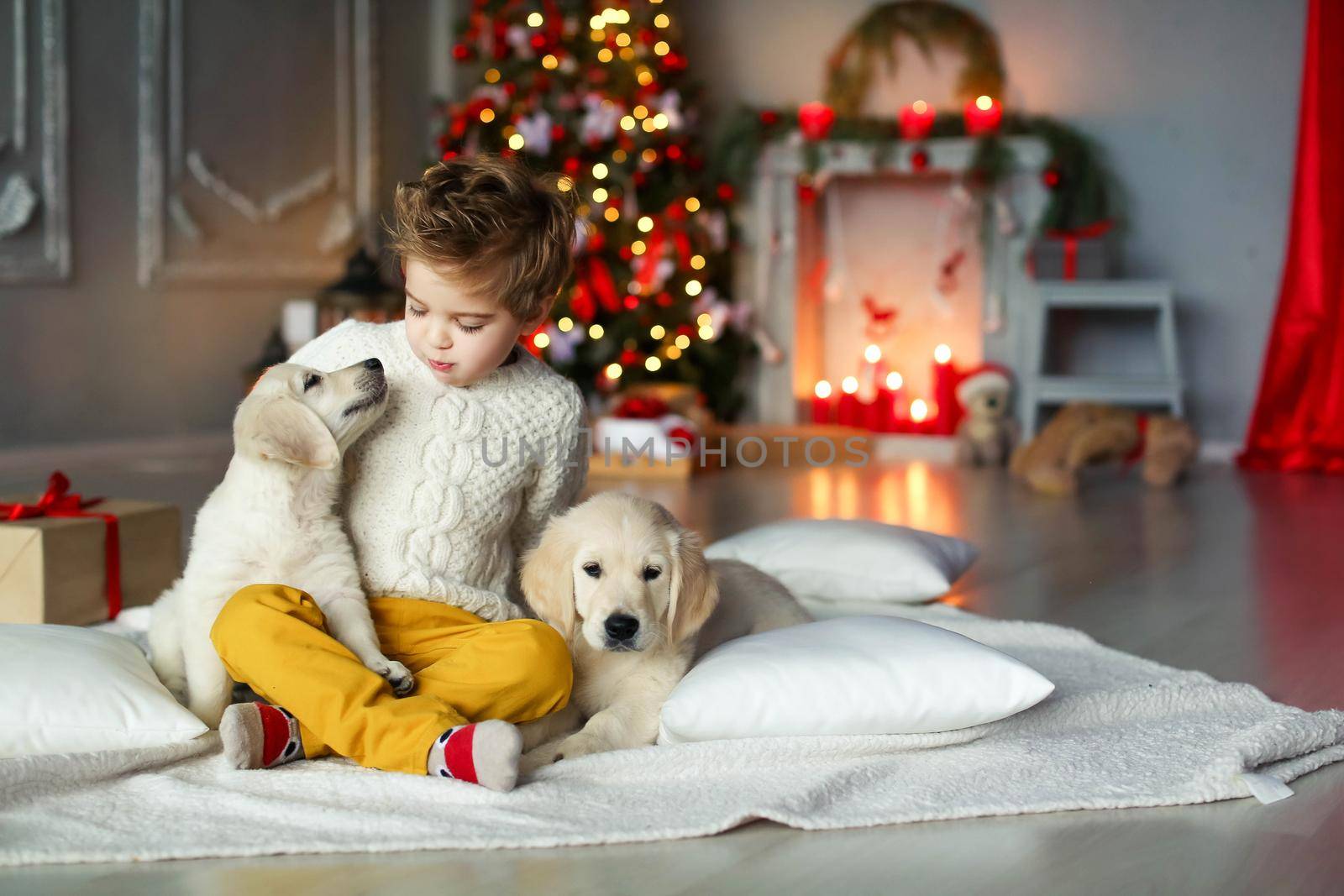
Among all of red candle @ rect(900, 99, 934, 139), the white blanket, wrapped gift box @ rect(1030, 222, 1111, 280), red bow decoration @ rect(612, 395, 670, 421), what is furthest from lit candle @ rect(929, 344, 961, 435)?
the white blanket

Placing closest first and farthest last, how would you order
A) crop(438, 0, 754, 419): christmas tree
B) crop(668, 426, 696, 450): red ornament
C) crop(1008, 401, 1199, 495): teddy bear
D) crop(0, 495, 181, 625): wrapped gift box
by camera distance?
1. crop(0, 495, 181, 625): wrapped gift box
2. crop(1008, 401, 1199, 495): teddy bear
3. crop(668, 426, 696, 450): red ornament
4. crop(438, 0, 754, 419): christmas tree

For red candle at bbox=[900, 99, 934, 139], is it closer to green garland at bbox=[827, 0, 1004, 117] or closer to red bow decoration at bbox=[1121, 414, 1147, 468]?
green garland at bbox=[827, 0, 1004, 117]

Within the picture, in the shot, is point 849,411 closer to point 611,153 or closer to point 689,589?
point 611,153

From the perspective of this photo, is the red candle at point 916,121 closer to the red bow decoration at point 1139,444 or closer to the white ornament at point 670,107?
the white ornament at point 670,107

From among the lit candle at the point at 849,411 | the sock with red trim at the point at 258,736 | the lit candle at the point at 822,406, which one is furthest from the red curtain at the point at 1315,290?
the sock with red trim at the point at 258,736

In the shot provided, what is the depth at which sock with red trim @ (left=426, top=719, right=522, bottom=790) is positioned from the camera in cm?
167

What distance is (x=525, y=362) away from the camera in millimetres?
2166

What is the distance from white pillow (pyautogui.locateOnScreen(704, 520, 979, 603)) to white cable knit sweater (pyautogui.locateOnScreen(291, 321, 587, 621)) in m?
0.92

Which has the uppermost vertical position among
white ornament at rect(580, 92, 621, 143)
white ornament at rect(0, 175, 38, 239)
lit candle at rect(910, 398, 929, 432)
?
white ornament at rect(580, 92, 621, 143)

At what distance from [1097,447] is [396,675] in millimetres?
3757

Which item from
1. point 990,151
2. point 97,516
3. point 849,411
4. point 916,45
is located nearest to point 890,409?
point 849,411

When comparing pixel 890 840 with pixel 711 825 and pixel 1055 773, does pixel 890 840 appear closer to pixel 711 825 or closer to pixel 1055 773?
pixel 711 825

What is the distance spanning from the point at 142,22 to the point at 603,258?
1923 mm

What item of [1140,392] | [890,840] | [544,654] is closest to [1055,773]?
[890,840]
